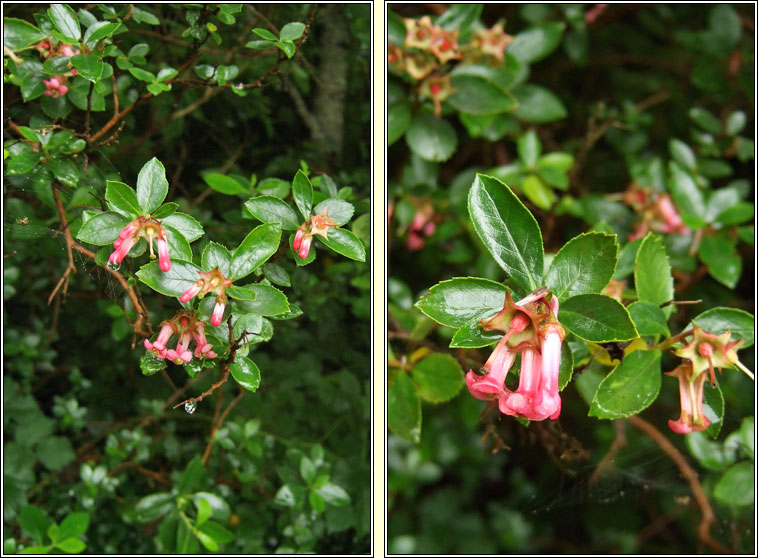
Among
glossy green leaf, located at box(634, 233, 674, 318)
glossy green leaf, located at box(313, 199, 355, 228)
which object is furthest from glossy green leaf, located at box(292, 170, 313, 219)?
glossy green leaf, located at box(634, 233, 674, 318)

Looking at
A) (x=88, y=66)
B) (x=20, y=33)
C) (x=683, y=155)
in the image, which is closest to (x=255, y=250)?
(x=88, y=66)

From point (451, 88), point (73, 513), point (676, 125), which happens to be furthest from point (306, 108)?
point (676, 125)

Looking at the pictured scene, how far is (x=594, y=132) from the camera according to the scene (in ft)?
4.33

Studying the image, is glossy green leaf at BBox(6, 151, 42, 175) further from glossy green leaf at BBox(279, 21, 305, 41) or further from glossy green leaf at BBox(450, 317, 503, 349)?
glossy green leaf at BBox(450, 317, 503, 349)

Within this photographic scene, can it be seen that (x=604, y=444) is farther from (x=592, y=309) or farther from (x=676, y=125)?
(x=676, y=125)

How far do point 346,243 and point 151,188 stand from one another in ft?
0.58

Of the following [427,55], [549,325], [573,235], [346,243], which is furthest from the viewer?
[573,235]

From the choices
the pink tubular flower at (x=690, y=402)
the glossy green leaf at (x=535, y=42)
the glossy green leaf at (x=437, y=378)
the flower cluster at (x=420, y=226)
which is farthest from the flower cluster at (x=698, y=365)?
the glossy green leaf at (x=535, y=42)

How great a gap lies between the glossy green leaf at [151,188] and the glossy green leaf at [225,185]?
14cm

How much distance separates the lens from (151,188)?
0.54 metres

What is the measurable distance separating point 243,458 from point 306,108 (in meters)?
0.48

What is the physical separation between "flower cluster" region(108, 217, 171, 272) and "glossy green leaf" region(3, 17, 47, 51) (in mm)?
277

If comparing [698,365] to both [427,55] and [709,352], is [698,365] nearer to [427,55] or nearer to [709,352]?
[709,352]

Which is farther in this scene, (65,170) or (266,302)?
(65,170)
